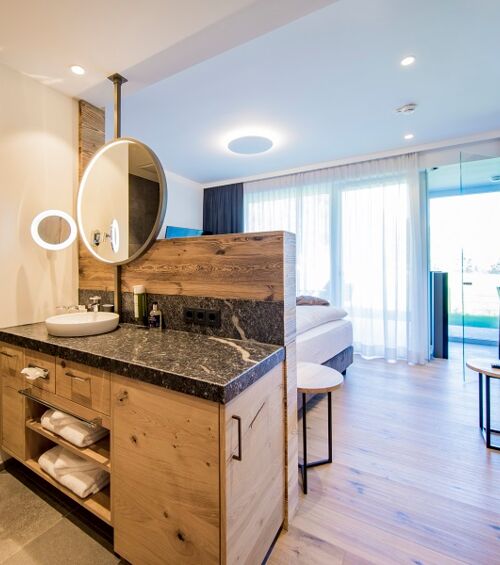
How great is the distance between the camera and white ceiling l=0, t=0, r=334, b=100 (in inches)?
51.5

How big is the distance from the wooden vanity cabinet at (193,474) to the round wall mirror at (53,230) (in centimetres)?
121

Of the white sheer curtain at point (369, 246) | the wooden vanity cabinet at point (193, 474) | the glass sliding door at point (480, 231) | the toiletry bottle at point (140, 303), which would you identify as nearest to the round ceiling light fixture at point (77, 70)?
the toiletry bottle at point (140, 303)

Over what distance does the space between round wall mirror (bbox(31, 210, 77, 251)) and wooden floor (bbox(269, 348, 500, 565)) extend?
6.55ft

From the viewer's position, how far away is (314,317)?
266 centimetres

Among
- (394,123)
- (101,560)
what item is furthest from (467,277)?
(101,560)

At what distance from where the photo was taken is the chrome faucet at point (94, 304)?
67.9 inches

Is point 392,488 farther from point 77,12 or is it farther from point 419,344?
point 77,12

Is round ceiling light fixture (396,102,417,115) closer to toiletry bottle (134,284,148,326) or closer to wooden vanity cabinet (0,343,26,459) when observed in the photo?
toiletry bottle (134,284,148,326)

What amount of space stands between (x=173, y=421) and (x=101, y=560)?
79 cm

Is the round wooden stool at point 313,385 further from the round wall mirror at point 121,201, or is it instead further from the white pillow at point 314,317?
the round wall mirror at point 121,201

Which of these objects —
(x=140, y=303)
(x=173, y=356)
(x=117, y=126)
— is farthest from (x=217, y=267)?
(x=117, y=126)

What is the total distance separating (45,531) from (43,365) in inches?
28.6

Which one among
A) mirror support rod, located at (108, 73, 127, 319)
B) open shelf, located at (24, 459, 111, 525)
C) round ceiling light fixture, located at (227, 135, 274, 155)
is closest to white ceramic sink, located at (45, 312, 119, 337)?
mirror support rod, located at (108, 73, 127, 319)

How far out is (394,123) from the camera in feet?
9.46
